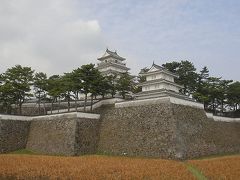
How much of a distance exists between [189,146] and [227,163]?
19.3ft

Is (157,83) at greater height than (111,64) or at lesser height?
lesser

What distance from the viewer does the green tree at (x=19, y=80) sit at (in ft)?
117

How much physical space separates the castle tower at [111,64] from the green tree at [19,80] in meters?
13.9

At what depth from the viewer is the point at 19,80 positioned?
3647 cm

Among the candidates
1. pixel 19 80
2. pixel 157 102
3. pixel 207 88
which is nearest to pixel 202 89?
pixel 207 88

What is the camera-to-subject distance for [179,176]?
17188 mm

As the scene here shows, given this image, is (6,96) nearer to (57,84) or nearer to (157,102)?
(57,84)

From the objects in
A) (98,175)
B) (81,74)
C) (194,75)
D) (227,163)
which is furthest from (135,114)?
(194,75)

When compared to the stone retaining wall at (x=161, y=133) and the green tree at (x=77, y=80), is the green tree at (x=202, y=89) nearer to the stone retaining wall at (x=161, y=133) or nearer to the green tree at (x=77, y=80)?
the stone retaining wall at (x=161, y=133)

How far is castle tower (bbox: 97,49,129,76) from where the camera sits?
48.4 meters

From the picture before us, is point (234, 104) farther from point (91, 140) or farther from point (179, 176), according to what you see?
point (179, 176)

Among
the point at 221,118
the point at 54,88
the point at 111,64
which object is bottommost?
the point at 221,118

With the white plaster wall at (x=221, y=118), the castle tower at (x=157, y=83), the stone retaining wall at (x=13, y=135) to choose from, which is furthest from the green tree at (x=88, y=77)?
the white plaster wall at (x=221, y=118)

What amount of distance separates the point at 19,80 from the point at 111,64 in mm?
16094
